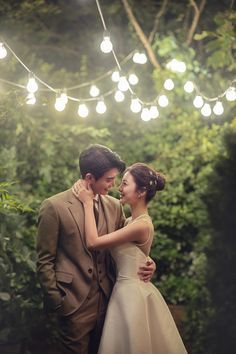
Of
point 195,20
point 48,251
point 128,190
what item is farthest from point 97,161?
point 195,20

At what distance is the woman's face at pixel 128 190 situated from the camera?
191 inches

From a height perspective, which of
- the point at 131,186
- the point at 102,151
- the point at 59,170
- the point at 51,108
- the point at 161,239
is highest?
the point at 102,151

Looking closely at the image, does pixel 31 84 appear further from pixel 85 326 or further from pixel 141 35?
pixel 141 35

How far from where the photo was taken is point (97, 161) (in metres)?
4.59

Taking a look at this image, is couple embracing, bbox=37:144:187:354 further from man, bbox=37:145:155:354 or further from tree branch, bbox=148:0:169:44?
tree branch, bbox=148:0:169:44

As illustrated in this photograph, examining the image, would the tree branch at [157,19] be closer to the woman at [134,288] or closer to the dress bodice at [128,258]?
the woman at [134,288]

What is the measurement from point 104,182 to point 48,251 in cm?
61

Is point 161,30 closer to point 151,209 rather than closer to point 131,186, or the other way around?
point 151,209

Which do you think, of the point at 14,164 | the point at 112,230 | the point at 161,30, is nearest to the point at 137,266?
the point at 112,230

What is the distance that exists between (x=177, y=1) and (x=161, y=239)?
3995 mm

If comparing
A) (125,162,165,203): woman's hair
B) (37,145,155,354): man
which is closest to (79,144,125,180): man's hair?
(37,145,155,354): man

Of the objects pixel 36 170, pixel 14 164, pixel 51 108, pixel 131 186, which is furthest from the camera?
pixel 51 108

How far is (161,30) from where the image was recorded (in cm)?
1015

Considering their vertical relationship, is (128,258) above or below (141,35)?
below
